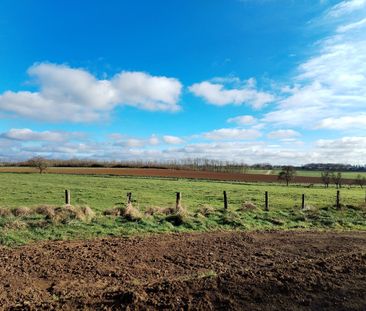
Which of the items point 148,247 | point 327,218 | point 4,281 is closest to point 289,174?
point 327,218

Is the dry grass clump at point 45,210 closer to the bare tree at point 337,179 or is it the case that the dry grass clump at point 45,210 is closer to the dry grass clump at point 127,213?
the dry grass clump at point 127,213

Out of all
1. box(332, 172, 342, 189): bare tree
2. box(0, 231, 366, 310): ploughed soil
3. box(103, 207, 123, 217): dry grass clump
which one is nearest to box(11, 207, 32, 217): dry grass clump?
box(103, 207, 123, 217): dry grass clump

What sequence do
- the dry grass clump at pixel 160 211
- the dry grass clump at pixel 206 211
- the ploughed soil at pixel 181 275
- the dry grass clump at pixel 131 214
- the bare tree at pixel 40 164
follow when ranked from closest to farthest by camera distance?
the ploughed soil at pixel 181 275 < the dry grass clump at pixel 131 214 < the dry grass clump at pixel 160 211 < the dry grass clump at pixel 206 211 < the bare tree at pixel 40 164

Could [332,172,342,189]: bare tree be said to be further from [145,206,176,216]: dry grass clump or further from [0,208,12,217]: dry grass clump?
[0,208,12,217]: dry grass clump

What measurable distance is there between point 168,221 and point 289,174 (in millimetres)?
56990

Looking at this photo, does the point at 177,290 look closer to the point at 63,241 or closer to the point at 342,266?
the point at 342,266

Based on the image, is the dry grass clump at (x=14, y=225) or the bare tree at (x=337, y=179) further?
the bare tree at (x=337, y=179)

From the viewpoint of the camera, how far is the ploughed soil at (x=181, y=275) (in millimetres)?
6102

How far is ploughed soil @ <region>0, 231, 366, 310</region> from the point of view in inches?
240

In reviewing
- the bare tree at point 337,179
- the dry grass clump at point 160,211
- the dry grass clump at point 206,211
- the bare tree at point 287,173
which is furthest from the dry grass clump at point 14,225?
the bare tree at point 337,179

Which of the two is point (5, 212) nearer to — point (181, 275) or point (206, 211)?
point (206, 211)

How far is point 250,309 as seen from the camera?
5859 millimetres

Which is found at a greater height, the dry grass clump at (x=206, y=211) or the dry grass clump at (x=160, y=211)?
the dry grass clump at (x=160, y=211)

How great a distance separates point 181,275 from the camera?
834 centimetres
